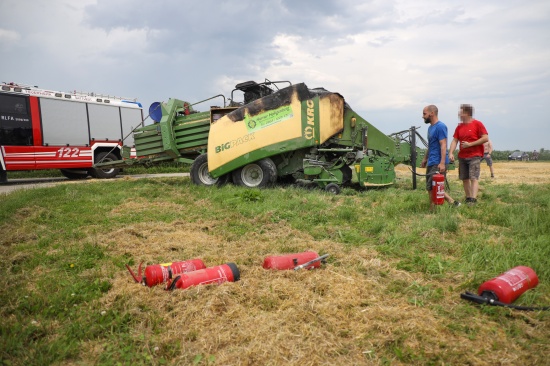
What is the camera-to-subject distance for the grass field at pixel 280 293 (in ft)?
7.38

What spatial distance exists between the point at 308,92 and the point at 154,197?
4453 mm

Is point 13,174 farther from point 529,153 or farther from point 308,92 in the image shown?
point 529,153

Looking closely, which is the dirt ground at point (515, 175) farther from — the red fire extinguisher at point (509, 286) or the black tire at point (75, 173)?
the black tire at point (75, 173)

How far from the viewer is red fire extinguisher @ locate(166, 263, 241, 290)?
3037 mm

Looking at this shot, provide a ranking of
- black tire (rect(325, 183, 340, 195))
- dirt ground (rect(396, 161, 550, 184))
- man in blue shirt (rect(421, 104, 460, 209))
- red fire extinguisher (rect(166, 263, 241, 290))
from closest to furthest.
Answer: red fire extinguisher (rect(166, 263, 241, 290)) → man in blue shirt (rect(421, 104, 460, 209)) → black tire (rect(325, 183, 340, 195)) → dirt ground (rect(396, 161, 550, 184))

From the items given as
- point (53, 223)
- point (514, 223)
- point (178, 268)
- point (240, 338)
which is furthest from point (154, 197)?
point (514, 223)

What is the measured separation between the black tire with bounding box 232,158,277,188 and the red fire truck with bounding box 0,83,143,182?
4.29 metres

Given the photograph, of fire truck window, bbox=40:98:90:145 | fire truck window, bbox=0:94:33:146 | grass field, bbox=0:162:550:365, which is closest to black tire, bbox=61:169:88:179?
fire truck window, bbox=40:98:90:145

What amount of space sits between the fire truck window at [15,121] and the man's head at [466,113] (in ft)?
45.0

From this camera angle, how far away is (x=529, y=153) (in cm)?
3581

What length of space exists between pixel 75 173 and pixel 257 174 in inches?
405

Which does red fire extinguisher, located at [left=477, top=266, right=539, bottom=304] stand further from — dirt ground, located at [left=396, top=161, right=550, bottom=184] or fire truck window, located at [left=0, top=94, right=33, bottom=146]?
fire truck window, located at [left=0, top=94, right=33, bottom=146]

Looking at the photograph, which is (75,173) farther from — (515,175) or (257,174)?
(515,175)

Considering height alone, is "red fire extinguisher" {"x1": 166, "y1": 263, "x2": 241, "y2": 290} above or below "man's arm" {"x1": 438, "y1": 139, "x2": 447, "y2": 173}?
below
